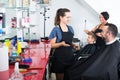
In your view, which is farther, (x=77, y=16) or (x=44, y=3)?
(x=77, y=16)

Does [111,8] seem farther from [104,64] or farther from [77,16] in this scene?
[104,64]

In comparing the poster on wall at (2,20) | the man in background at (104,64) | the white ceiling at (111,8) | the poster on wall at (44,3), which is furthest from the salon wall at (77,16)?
the poster on wall at (2,20)

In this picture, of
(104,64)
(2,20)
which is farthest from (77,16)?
(2,20)

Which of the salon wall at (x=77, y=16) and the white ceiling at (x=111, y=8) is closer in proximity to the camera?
the white ceiling at (x=111, y=8)

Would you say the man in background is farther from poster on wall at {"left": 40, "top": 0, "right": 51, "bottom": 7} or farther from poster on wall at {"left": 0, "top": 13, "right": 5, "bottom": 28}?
poster on wall at {"left": 40, "top": 0, "right": 51, "bottom": 7}

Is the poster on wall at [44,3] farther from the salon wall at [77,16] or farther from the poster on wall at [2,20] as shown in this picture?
the poster on wall at [2,20]

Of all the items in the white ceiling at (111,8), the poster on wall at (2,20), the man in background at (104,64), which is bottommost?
the man in background at (104,64)

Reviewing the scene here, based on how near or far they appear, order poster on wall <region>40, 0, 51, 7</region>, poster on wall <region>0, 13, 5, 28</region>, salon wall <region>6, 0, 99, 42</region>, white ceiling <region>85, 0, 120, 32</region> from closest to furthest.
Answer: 1. poster on wall <region>0, 13, 5, 28</region>
2. poster on wall <region>40, 0, 51, 7</region>
3. white ceiling <region>85, 0, 120, 32</region>
4. salon wall <region>6, 0, 99, 42</region>

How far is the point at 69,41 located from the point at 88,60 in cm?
36

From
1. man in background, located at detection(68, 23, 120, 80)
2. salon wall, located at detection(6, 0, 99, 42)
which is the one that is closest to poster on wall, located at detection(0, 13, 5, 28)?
man in background, located at detection(68, 23, 120, 80)

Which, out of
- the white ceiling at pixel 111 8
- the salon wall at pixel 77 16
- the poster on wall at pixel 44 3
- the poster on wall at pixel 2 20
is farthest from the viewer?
the salon wall at pixel 77 16

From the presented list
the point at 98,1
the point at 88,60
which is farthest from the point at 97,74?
the point at 98,1

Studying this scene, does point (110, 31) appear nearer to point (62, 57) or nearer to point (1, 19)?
point (62, 57)

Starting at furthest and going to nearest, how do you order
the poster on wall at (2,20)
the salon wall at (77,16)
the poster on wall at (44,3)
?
the salon wall at (77,16), the poster on wall at (44,3), the poster on wall at (2,20)
